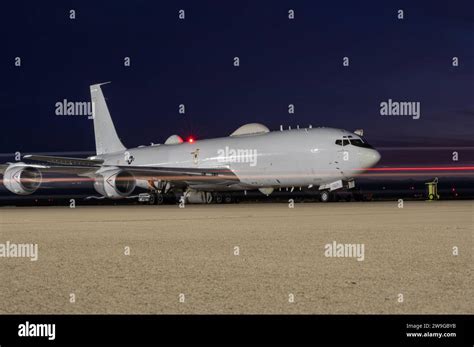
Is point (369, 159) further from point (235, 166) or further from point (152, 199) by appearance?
point (152, 199)

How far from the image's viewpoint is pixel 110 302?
7559 millimetres

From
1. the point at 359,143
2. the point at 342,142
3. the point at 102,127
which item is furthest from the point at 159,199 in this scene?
the point at 102,127

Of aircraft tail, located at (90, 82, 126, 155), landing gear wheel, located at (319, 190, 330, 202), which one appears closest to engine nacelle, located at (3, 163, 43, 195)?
aircraft tail, located at (90, 82, 126, 155)

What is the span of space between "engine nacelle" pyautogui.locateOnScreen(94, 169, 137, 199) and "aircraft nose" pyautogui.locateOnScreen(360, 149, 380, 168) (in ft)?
45.1

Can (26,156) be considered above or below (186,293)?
above

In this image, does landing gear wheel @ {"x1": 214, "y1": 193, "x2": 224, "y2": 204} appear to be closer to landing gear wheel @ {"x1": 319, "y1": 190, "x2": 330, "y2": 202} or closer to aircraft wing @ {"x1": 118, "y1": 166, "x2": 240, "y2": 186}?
aircraft wing @ {"x1": 118, "y1": 166, "x2": 240, "y2": 186}

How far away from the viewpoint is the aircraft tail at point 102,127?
56.6 meters

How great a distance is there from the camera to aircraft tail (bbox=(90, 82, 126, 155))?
186 feet

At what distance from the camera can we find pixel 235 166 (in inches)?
1593

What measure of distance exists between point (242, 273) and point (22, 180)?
32407 millimetres
